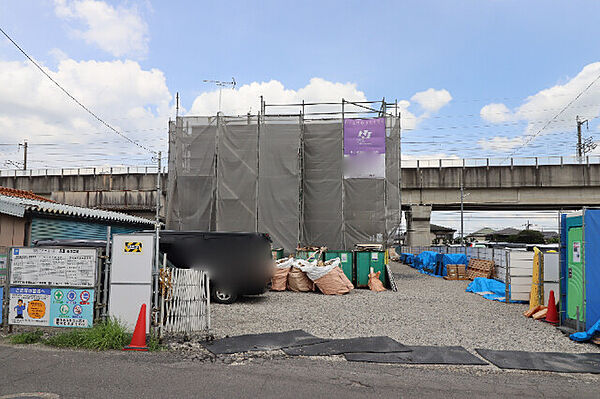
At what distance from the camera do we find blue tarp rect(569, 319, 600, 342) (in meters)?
7.94

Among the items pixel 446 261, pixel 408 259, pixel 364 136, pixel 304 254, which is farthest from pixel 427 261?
pixel 304 254

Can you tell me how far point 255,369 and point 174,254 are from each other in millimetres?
6022

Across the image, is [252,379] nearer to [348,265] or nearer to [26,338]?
[26,338]

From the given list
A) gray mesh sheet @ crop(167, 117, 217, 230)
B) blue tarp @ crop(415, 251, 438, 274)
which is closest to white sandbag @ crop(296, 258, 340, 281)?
gray mesh sheet @ crop(167, 117, 217, 230)

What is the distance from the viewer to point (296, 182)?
2094cm

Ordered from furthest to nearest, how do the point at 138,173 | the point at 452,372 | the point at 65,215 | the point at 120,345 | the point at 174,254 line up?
the point at 138,173 → the point at 65,215 → the point at 174,254 → the point at 120,345 → the point at 452,372

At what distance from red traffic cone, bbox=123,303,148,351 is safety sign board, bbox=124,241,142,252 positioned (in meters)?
1.05

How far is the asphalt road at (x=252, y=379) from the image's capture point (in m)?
5.21

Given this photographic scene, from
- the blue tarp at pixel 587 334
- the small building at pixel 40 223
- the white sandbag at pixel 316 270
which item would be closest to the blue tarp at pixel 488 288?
the white sandbag at pixel 316 270


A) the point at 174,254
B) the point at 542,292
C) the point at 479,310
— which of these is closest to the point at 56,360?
the point at 174,254

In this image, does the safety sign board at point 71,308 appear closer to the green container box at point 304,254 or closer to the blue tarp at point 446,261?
the green container box at point 304,254

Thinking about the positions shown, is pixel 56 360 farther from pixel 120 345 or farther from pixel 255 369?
pixel 255 369

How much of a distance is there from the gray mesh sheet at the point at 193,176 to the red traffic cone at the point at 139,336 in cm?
1425

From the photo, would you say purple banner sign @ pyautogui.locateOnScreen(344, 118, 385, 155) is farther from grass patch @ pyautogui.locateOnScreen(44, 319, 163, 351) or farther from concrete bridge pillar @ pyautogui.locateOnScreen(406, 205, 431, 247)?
grass patch @ pyautogui.locateOnScreen(44, 319, 163, 351)
